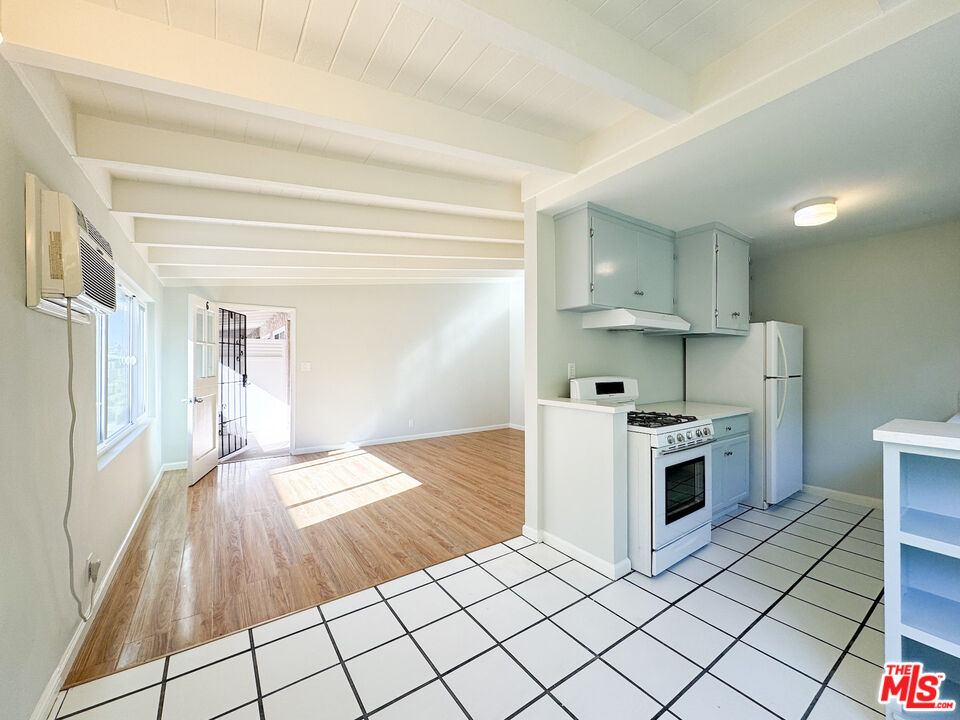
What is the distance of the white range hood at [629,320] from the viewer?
277 cm

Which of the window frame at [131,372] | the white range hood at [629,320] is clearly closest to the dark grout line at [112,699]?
the window frame at [131,372]

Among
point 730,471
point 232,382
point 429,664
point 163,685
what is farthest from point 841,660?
point 232,382

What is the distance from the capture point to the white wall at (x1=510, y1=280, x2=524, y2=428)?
7.59 meters

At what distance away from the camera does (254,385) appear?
8195 mm

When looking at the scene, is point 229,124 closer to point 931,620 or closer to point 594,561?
point 594,561

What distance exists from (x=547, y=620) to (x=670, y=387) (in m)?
2.59

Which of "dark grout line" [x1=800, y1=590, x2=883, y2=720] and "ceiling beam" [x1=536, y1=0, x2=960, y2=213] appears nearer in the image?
"ceiling beam" [x1=536, y1=0, x2=960, y2=213]

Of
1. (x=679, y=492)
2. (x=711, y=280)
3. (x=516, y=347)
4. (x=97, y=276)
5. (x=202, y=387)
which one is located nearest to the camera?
(x=97, y=276)

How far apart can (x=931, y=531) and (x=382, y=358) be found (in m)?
5.80

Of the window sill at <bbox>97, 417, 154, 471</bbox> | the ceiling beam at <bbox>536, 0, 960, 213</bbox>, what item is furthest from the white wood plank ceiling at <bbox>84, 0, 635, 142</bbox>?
the window sill at <bbox>97, 417, 154, 471</bbox>

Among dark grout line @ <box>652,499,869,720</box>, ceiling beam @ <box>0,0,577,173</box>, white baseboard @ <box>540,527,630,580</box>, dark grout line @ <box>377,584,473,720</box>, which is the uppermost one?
ceiling beam @ <box>0,0,577,173</box>

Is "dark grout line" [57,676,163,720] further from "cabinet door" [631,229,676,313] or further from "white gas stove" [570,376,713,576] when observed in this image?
"cabinet door" [631,229,676,313]

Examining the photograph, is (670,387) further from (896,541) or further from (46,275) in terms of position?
(46,275)

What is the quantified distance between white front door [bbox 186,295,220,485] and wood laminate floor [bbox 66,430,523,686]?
251 mm
